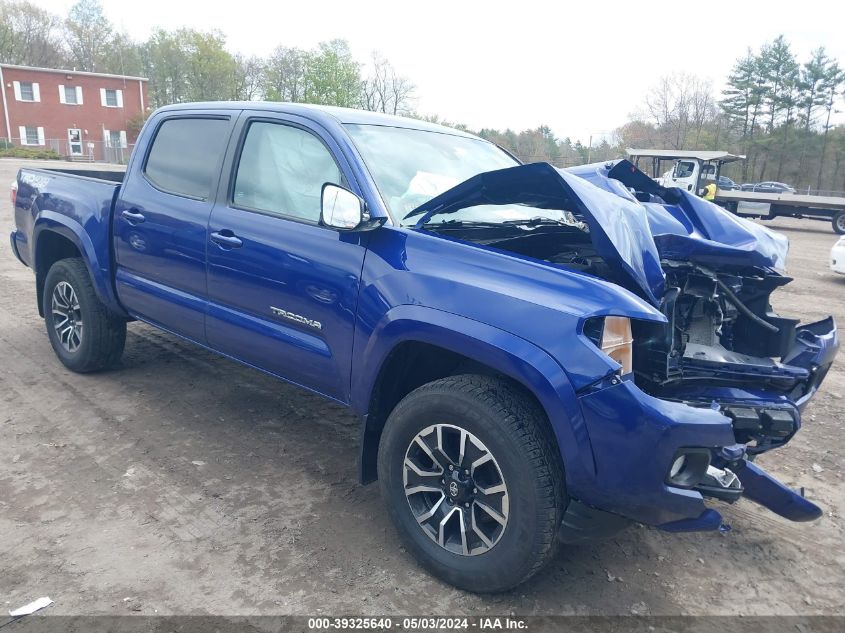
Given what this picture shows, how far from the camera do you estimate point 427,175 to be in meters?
3.50

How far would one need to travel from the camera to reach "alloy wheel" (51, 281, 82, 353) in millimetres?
4953

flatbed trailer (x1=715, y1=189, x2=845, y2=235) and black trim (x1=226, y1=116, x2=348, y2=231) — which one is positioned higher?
black trim (x1=226, y1=116, x2=348, y2=231)

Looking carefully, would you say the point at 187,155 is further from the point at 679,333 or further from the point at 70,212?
the point at 679,333

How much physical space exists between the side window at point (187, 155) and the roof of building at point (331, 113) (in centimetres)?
14

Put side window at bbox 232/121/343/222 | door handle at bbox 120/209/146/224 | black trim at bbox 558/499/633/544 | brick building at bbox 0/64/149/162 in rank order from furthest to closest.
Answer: brick building at bbox 0/64/149/162, door handle at bbox 120/209/146/224, side window at bbox 232/121/343/222, black trim at bbox 558/499/633/544

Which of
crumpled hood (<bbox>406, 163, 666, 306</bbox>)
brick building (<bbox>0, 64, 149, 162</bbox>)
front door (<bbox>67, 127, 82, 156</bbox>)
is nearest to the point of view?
crumpled hood (<bbox>406, 163, 666, 306</bbox>)

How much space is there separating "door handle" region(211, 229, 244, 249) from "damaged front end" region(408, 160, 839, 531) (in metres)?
1.10

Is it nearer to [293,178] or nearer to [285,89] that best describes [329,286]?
[293,178]

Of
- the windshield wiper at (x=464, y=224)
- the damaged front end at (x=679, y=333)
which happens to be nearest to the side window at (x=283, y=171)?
the windshield wiper at (x=464, y=224)

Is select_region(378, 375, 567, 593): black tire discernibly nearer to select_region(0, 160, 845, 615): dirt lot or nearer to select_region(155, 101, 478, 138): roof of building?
select_region(0, 160, 845, 615): dirt lot

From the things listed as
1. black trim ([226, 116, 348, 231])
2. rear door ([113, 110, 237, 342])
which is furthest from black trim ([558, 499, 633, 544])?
rear door ([113, 110, 237, 342])

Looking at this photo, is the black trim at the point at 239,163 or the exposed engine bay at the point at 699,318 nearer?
the exposed engine bay at the point at 699,318

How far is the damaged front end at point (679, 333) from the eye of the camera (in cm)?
229

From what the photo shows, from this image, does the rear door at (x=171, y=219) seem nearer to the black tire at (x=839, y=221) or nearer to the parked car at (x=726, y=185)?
the black tire at (x=839, y=221)
